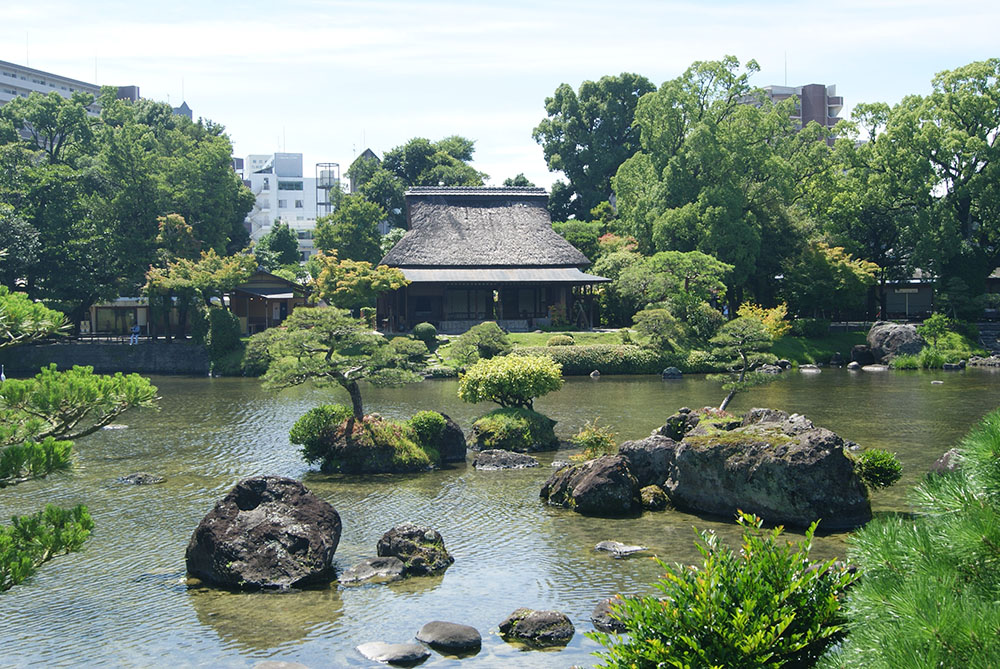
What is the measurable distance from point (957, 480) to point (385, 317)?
170 ft

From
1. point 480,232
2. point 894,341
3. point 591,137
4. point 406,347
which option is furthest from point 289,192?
point 406,347

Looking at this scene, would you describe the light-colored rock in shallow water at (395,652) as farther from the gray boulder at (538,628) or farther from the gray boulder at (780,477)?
the gray boulder at (780,477)

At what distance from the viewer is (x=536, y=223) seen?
62062 mm

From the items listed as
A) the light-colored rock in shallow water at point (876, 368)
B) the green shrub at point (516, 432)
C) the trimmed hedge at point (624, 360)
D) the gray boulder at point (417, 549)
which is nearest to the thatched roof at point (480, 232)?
the trimmed hedge at point (624, 360)

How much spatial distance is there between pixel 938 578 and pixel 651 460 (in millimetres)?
14217

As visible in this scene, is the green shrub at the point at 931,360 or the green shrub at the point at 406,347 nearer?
the green shrub at the point at 406,347

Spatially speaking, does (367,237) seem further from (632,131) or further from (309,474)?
(309,474)

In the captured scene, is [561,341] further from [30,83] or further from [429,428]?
[30,83]

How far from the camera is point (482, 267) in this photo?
189 ft

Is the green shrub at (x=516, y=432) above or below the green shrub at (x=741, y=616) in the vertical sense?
below

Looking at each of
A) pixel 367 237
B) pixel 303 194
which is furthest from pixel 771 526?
pixel 303 194

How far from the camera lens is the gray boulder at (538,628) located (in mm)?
12047

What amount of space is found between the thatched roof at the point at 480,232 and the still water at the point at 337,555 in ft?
89.8

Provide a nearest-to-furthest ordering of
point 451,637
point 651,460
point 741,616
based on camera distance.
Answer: point 741,616, point 451,637, point 651,460
